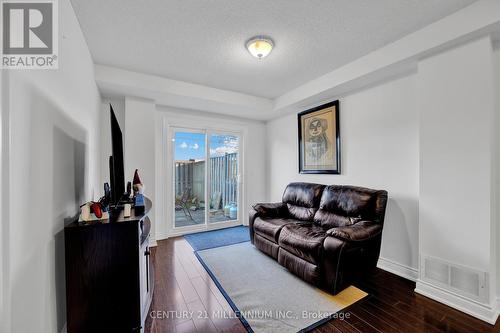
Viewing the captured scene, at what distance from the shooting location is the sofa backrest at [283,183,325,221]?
126 inches

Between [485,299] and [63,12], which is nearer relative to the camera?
[63,12]

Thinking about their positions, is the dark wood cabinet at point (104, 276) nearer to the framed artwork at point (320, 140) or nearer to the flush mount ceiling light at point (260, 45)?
the flush mount ceiling light at point (260, 45)

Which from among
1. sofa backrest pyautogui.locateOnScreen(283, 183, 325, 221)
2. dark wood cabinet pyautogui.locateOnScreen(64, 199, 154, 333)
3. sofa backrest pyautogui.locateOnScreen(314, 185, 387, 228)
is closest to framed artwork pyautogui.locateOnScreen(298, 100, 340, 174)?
sofa backrest pyautogui.locateOnScreen(283, 183, 325, 221)

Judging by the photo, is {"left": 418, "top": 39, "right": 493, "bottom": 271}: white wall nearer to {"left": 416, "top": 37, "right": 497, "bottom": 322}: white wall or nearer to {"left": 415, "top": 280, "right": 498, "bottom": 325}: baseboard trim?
{"left": 416, "top": 37, "right": 497, "bottom": 322}: white wall

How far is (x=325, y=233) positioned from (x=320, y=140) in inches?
67.5

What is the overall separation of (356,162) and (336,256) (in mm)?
1585

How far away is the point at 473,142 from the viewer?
186 centimetres

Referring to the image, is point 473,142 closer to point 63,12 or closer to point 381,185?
point 381,185

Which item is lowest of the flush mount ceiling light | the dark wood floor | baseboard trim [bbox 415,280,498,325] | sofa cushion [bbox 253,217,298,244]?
the dark wood floor

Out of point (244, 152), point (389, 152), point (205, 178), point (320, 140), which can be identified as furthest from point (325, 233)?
point (244, 152)

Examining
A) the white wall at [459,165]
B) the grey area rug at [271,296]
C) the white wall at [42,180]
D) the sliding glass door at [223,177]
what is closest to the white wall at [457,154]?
the white wall at [459,165]

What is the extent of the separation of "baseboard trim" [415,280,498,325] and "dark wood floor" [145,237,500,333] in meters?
0.05

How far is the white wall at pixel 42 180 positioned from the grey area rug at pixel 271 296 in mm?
1369

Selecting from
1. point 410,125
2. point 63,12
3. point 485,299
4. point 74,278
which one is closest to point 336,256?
point 485,299
